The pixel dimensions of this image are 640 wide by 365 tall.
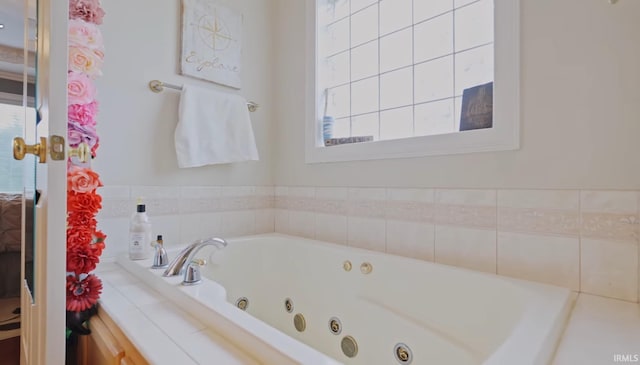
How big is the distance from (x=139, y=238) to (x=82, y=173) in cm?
43

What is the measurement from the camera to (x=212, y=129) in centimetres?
174

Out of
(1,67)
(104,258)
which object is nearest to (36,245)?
(104,258)

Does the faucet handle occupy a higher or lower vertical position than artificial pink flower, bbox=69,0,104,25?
lower

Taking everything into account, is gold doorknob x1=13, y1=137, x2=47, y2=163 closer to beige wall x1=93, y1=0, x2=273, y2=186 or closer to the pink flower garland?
the pink flower garland

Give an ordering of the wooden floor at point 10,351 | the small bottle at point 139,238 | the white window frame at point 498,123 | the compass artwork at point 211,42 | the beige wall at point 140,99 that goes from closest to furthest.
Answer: the white window frame at point 498,123, the small bottle at point 139,238, the beige wall at point 140,99, the wooden floor at point 10,351, the compass artwork at point 211,42

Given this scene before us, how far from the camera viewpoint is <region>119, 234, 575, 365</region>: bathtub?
0.71 metres

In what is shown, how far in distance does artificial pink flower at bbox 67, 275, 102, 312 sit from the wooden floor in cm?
117

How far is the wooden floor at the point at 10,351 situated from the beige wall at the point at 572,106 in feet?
7.46

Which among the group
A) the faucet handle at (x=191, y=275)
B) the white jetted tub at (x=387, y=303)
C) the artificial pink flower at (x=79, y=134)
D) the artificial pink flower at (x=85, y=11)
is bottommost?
the white jetted tub at (x=387, y=303)

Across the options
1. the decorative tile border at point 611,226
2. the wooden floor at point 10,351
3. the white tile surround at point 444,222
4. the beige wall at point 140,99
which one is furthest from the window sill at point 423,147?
the wooden floor at point 10,351

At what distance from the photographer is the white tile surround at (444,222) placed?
37.5 inches

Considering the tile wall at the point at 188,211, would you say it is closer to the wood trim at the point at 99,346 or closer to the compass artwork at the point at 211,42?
the wood trim at the point at 99,346

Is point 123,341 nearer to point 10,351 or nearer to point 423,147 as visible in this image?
point 423,147

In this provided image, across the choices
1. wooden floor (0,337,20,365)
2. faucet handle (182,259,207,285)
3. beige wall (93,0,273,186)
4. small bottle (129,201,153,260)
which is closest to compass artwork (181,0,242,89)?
beige wall (93,0,273,186)
